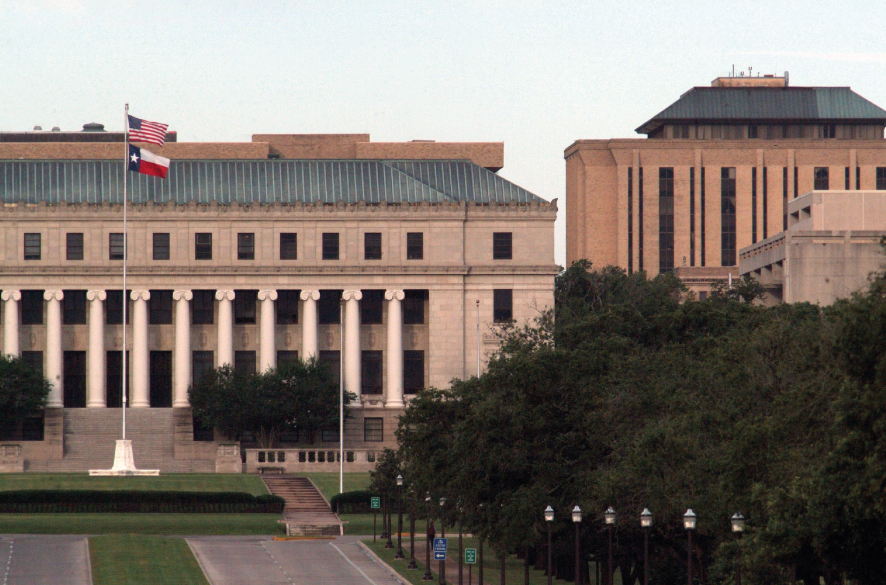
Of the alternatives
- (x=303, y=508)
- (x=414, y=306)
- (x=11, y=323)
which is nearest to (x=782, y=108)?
(x=414, y=306)

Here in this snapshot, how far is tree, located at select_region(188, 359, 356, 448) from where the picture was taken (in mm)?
115688

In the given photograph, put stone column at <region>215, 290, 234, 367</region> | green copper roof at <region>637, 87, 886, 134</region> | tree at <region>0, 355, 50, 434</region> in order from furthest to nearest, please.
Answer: green copper roof at <region>637, 87, 886, 134</region>
stone column at <region>215, 290, 234, 367</region>
tree at <region>0, 355, 50, 434</region>

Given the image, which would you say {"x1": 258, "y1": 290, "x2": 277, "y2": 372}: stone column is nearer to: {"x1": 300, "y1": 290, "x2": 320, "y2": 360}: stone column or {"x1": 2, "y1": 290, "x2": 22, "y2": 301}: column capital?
{"x1": 300, "y1": 290, "x2": 320, "y2": 360}: stone column

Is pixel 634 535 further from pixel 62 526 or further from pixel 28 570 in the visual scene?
pixel 62 526

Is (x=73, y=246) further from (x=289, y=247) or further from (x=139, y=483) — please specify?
(x=139, y=483)

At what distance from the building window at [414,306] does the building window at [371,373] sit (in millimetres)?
3704

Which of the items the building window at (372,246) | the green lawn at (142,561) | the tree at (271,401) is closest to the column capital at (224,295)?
the tree at (271,401)

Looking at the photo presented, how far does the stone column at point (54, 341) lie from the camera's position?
123312 millimetres

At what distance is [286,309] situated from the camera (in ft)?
425

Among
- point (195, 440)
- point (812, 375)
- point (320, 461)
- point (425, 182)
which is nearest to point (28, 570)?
point (812, 375)

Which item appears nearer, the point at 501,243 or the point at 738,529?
the point at 738,529

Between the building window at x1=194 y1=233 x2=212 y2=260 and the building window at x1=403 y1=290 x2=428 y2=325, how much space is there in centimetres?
1534

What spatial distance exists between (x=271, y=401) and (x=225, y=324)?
12412mm

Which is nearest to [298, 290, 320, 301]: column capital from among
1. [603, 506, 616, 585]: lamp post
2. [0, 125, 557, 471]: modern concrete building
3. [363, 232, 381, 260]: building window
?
[0, 125, 557, 471]: modern concrete building
